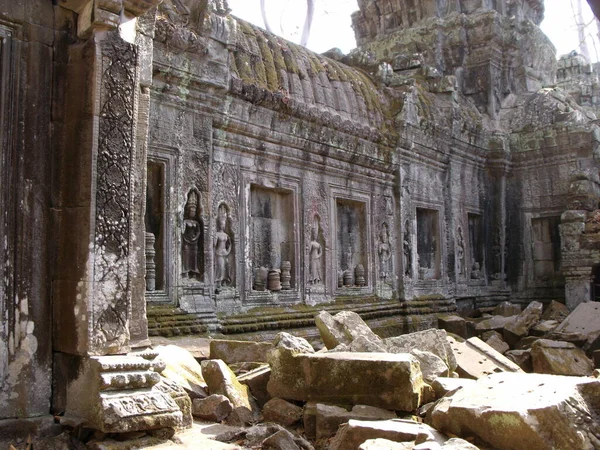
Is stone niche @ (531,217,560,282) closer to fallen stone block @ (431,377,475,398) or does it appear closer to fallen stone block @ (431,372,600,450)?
fallen stone block @ (431,377,475,398)

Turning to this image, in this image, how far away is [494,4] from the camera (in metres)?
15.1

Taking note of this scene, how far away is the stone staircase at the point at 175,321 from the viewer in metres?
6.59

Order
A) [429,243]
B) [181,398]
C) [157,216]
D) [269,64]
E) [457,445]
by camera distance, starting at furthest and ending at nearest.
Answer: [429,243], [269,64], [157,216], [181,398], [457,445]

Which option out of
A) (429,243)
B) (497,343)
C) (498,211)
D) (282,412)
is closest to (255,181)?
(497,343)

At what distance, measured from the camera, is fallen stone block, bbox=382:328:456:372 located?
5930 millimetres

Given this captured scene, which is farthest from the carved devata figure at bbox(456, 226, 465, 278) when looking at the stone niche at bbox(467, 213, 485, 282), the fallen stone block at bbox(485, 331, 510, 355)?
the fallen stone block at bbox(485, 331, 510, 355)

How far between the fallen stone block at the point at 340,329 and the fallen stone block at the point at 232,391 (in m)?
1.44

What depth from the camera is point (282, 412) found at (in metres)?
4.59

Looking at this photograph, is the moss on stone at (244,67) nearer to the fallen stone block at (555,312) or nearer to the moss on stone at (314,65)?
the moss on stone at (314,65)

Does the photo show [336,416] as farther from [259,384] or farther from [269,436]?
[259,384]

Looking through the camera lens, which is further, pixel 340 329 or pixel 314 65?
pixel 314 65

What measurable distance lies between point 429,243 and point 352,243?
2458mm

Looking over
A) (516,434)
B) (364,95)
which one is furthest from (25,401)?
(364,95)

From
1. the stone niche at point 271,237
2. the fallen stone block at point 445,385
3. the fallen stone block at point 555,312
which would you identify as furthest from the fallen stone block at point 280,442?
the fallen stone block at point 555,312
